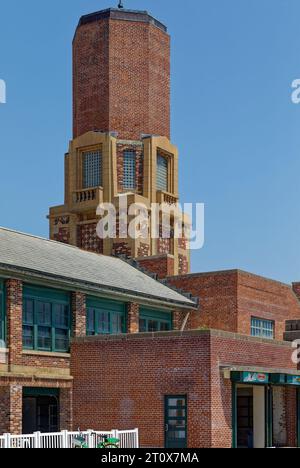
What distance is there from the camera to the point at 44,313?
1185 inches

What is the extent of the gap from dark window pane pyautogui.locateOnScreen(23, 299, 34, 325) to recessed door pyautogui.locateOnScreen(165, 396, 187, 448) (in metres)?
5.55

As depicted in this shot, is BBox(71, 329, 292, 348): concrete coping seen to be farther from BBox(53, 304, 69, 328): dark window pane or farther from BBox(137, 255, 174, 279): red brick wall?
BBox(137, 255, 174, 279): red brick wall

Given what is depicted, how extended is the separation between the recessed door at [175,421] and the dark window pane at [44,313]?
530 centimetres

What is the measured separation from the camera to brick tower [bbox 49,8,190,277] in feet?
174

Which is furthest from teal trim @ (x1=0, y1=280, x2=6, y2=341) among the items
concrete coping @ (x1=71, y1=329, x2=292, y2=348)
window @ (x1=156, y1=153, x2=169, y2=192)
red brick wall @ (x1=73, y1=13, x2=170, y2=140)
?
window @ (x1=156, y1=153, x2=169, y2=192)

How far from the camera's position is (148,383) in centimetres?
2886

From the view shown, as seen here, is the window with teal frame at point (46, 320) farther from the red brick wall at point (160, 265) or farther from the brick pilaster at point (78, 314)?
the red brick wall at point (160, 265)

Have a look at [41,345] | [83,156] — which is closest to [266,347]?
[41,345]

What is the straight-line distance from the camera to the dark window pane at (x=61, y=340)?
3065 cm

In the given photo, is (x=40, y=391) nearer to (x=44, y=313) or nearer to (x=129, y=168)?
(x=44, y=313)

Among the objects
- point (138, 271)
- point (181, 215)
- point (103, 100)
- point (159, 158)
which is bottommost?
point (138, 271)

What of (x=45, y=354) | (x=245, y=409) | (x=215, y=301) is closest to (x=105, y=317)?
(x=45, y=354)
